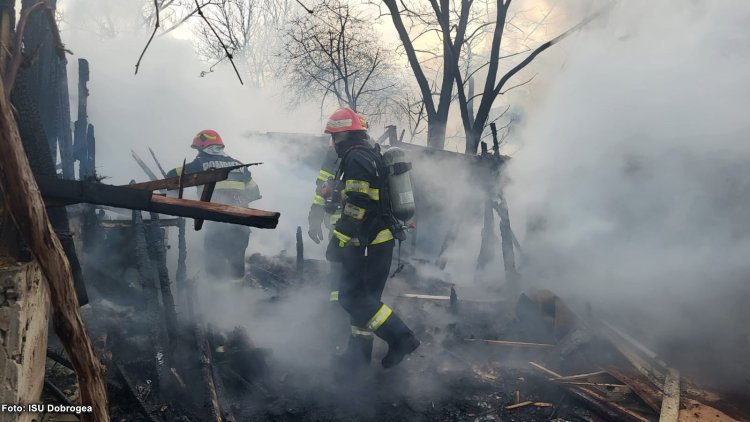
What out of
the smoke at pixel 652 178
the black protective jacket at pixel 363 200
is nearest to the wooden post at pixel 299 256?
the black protective jacket at pixel 363 200

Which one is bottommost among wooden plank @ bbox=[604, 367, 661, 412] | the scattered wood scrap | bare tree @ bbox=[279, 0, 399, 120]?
the scattered wood scrap

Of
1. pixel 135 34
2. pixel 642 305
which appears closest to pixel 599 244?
pixel 642 305

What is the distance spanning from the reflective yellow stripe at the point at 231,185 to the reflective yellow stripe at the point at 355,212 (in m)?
2.32

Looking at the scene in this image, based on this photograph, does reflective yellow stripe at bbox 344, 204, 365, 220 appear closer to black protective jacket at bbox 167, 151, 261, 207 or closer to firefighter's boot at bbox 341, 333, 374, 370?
firefighter's boot at bbox 341, 333, 374, 370

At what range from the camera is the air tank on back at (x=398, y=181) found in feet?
14.0

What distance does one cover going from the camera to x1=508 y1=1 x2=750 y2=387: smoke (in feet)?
18.1

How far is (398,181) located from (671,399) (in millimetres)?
2966

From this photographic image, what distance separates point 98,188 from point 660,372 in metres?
4.89

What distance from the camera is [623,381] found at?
4.04 meters

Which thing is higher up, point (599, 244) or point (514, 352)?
point (599, 244)

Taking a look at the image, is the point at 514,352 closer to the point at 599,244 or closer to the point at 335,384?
the point at 335,384

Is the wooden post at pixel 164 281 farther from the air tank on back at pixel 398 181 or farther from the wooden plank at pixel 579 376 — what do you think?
the wooden plank at pixel 579 376

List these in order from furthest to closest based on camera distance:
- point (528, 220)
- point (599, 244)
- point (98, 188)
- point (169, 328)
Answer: point (528, 220) < point (599, 244) < point (169, 328) < point (98, 188)

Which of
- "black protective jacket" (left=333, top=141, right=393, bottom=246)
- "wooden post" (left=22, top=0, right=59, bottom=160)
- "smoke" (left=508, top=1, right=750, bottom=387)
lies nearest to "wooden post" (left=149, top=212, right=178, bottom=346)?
"wooden post" (left=22, top=0, right=59, bottom=160)
